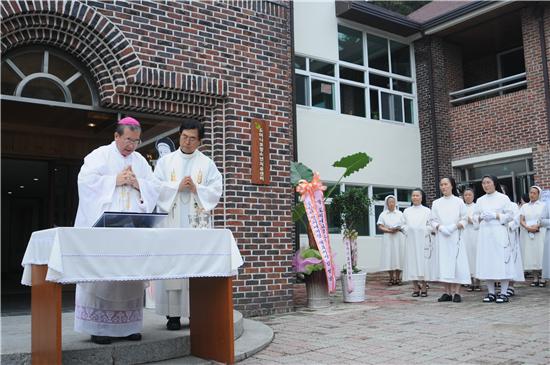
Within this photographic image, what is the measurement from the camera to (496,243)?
8.40m

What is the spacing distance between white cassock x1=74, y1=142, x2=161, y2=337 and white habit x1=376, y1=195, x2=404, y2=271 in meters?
7.81

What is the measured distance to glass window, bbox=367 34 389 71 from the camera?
1583 cm

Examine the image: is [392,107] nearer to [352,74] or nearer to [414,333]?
[352,74]

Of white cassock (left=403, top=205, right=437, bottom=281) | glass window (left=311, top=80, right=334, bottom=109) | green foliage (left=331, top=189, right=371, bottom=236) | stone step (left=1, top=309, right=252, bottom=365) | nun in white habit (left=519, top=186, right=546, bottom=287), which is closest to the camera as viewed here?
stone step (left=1, top=309, right=252, bottom=365)

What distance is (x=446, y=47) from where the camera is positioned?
54.5 feet

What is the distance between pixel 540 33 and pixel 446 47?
2.90 meters

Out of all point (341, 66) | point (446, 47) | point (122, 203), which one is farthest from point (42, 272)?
point (446, 47)

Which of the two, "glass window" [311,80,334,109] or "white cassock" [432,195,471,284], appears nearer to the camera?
"white cassock" [432,195,471,284]

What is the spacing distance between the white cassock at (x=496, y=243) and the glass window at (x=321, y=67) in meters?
6.93

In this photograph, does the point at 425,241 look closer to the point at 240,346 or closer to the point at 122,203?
the point at 240,346

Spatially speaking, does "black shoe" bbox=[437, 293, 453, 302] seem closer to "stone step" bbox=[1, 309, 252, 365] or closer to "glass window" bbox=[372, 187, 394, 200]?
"stone step" bbox=[1, 309, 252, 365]

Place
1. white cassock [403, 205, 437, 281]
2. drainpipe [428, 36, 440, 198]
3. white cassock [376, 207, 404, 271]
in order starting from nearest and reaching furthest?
white cassock [403, 205, 437, 281]
white cassock [376, 207, 404, 271]
drainpipe [428, 36, 440, 198]

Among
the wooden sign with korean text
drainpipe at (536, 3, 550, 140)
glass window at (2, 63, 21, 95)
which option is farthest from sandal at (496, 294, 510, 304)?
drainpipe at (536, 3, 550, 140)

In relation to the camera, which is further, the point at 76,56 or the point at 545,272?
the point at 545,272
